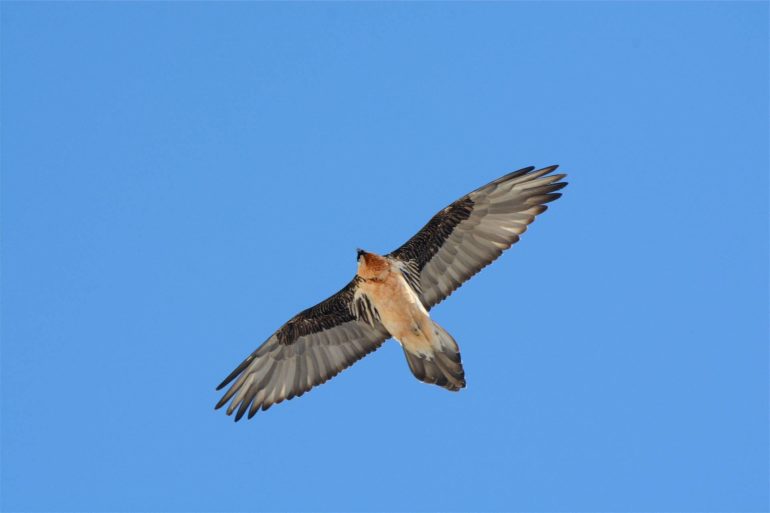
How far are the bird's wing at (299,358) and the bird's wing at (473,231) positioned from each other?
69.0 inches

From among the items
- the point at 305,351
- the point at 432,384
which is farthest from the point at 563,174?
the point at 305,351

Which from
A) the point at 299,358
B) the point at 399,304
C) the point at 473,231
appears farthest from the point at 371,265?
the point at 299,358

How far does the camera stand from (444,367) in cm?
1902

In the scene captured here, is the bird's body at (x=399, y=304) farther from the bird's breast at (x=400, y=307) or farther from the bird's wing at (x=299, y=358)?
the bird's wing at (x=299, y=358)

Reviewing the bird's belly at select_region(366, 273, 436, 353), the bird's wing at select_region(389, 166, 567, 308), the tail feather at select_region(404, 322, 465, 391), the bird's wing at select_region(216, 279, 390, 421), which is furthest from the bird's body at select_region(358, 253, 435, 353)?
the bird's wing at select_region(216, 279, 390, 421)

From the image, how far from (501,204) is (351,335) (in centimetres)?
383

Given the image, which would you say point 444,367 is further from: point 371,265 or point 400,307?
point 371,265

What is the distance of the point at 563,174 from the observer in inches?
773

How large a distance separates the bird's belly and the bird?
2 centimetres

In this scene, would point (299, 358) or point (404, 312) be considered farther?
point (299, 358)

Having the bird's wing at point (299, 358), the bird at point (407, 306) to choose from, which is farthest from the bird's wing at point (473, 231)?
the bird's wing at point (299, 358)

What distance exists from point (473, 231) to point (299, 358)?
421cm

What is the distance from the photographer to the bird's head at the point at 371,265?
63.1 feet

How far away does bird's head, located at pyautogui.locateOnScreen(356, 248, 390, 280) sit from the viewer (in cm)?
1923
